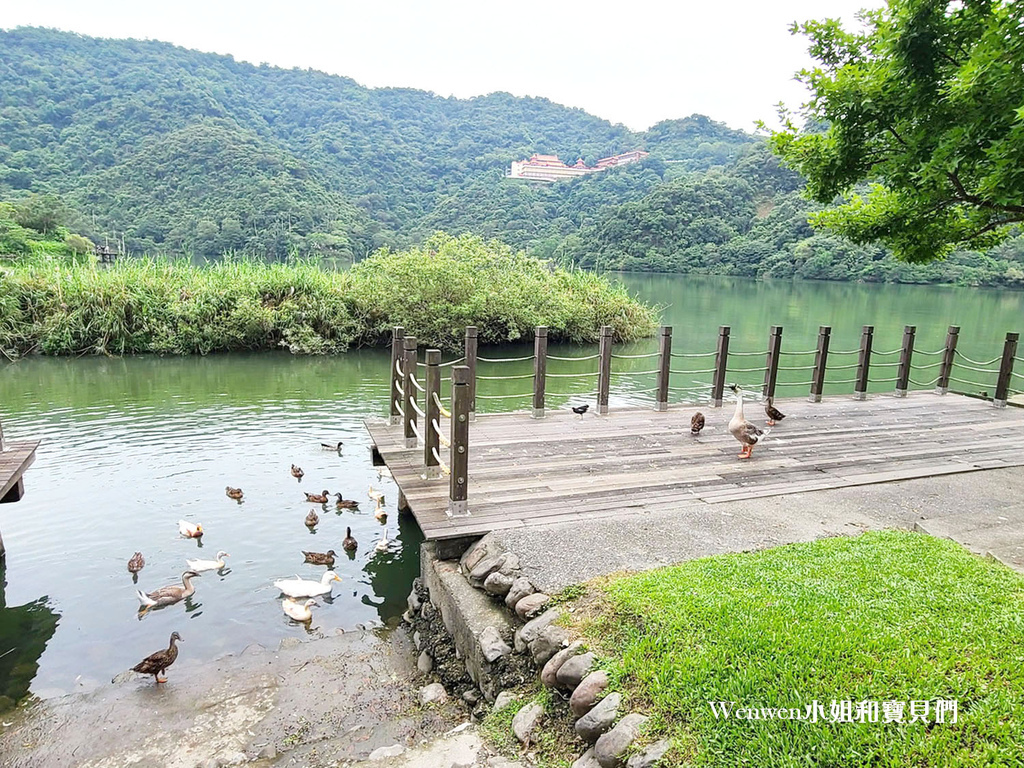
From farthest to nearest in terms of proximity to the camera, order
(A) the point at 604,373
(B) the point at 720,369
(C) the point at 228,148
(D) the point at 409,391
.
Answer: (C) the point at 228,148, (B) the point at 720,369, (A) the point at 604,373, (D) the point at 409,391

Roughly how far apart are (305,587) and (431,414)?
5.69ft

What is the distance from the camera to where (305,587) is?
5273 mm

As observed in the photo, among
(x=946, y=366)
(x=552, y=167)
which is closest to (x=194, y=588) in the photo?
(x=946, y=366)

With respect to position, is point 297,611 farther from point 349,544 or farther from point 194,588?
point 349,544

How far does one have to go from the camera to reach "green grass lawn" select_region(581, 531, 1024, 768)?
232 cm

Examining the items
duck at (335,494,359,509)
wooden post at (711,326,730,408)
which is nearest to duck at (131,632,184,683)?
duck at (335,494,359,509)

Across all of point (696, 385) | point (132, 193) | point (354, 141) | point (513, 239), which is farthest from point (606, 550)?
point (354, 141)

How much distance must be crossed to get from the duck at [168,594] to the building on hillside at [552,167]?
222 ft

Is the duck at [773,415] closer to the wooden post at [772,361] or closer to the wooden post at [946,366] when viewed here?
the wooden post at [772,361]

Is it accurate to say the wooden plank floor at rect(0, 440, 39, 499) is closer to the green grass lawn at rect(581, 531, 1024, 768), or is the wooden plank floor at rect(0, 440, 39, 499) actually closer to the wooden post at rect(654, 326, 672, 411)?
the green grass lawn at rect(581, 531, 1024, 768)

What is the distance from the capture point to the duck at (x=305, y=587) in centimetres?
523

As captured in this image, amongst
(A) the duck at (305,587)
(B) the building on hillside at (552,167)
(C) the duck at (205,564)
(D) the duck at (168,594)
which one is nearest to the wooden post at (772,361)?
(A) the duck at (305,587)

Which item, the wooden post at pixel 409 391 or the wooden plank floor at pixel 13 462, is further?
the wooden post at pixel 409 391

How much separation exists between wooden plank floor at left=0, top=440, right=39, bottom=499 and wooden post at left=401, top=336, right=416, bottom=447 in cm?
348
